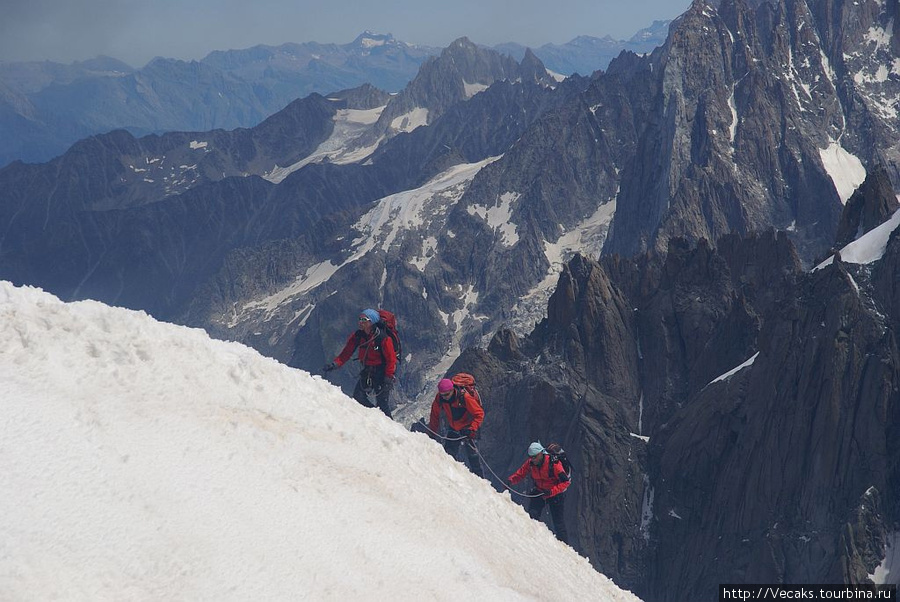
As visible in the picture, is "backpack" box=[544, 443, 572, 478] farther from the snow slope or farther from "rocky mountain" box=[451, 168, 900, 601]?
"rocky mountain" box=[451, 168, 900, 601]

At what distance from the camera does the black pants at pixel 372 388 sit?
2289 centimetres

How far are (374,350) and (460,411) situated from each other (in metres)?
3.18

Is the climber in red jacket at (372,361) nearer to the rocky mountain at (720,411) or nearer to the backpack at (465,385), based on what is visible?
the backpack at (465,385)

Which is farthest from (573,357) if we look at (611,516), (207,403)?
(207,403)

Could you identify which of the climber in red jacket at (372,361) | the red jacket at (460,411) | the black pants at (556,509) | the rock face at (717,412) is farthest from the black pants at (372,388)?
the rock face at (717,412)

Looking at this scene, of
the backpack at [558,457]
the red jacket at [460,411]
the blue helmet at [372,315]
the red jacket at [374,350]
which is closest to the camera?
the blue helmet at [372,315]

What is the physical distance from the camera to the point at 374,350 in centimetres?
2267

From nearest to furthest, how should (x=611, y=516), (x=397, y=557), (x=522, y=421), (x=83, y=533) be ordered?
(x=83, y=533) < (x=397, y=557) < (x=611, y=516) < (x=522, y=421)

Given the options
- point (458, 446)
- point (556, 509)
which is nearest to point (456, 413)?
point (458, 446)

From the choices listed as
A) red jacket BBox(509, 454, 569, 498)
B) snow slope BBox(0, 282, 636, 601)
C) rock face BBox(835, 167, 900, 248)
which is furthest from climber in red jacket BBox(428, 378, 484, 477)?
rock face BBox(835, 167, 900, 248)

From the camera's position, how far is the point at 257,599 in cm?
1166

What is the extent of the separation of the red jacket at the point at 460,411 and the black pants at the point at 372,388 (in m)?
1.45

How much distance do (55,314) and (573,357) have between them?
11340 cm

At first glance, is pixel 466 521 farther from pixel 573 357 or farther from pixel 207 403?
pixel 573 357
